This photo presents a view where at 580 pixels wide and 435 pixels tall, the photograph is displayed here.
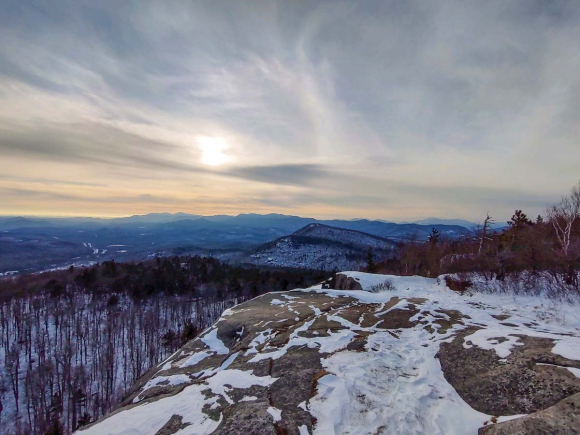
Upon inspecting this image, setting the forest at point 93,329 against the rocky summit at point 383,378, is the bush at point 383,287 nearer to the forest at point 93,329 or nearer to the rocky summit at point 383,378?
the rocky summit at point 383,378

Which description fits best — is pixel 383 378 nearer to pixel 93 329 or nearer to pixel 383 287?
pixel 383 287

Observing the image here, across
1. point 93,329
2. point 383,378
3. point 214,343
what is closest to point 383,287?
point 214,343

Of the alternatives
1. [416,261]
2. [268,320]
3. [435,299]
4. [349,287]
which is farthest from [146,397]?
[416,261]

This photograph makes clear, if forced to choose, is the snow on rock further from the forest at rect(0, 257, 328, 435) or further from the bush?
the forest at rect(0, 257, 328, 435)

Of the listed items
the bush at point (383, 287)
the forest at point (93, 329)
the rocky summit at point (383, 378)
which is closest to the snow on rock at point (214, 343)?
the rocky summit at point (383, 378)

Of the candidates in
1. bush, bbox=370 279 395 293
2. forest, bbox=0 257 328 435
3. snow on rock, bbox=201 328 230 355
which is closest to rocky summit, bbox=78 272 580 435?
snow on rock, bbox=201 328 230 355

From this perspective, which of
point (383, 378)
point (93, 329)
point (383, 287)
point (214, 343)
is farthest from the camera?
point (93, 329)
